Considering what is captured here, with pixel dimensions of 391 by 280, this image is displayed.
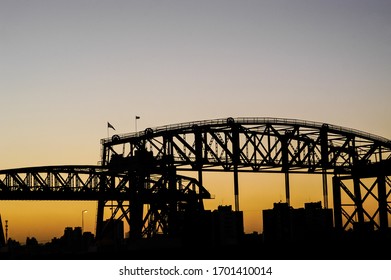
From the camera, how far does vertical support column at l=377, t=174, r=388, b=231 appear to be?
109 meters

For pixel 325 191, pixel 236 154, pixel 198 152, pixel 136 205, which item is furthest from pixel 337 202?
pixel 136 205

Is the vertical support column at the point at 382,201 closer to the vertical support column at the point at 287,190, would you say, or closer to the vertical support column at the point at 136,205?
the vertical support column at the point at 287,190

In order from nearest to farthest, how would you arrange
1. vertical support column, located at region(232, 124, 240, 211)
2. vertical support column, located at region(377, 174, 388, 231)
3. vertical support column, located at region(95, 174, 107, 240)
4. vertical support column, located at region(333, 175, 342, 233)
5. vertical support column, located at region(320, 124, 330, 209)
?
vertical support column, located at region(232, 124, 240, 211) < vertical support column, located at region(95, 174, 107, 240) < vertical support column, located at region(377, 174, 388, 231) < vertical support column, located at region(320, 124, 330, 209) < vertical support column, located at region(333, 175, 342, 233)

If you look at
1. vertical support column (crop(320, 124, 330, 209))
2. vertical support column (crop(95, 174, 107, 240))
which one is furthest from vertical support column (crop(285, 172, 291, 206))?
vertical support column (crop(95, 174, 107, 240))

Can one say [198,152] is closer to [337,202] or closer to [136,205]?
[136,205]

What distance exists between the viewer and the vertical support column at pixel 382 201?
4309 inches

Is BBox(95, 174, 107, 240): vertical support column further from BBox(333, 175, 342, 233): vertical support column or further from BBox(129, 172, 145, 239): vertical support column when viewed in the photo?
BBox(333, 175, 342, 233): vertical support column

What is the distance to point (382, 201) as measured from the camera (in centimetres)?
11119

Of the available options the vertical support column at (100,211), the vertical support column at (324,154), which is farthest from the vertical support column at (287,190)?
the vertical support column at (100,211)

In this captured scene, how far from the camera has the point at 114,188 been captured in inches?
4291

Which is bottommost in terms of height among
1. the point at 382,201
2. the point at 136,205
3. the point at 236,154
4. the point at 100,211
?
the point at 100,211
